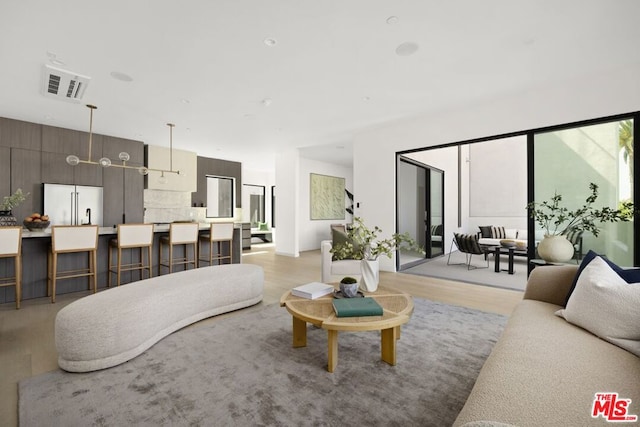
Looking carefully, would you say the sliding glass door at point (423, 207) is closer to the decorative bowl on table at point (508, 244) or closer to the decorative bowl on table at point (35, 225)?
the decorative bowl on table at point (508, 244)

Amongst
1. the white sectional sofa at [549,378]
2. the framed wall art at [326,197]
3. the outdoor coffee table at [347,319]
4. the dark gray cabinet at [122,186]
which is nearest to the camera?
the white sectional sofa at [549,378]

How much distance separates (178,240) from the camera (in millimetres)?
4480

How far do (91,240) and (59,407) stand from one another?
8.76 ft

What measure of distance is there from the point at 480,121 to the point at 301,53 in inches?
115

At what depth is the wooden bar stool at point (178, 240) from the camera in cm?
443

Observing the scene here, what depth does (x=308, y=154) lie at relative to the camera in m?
7.64

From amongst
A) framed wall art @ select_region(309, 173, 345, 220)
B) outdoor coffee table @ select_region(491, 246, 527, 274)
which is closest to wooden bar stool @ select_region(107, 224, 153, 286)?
framed wall art @ select_region(309, 173, 345, 220)

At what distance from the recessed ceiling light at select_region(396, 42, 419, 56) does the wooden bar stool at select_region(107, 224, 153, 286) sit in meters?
3.98

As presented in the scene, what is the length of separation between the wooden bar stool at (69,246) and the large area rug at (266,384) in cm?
206

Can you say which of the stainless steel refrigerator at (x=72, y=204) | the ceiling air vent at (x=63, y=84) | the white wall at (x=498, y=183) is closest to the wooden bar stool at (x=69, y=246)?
the ceiling air vent at (x=63, y=84)

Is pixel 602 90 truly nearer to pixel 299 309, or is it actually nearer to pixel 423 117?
pixel 423 117

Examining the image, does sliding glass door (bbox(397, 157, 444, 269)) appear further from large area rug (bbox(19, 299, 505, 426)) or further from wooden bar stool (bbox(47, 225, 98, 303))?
wooden bar stool (bbox(47, 225, 98, 303))

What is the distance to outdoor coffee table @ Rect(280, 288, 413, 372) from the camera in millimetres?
1759

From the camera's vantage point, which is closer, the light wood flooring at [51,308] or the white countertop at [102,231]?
the light wood flooring at [51,308]
